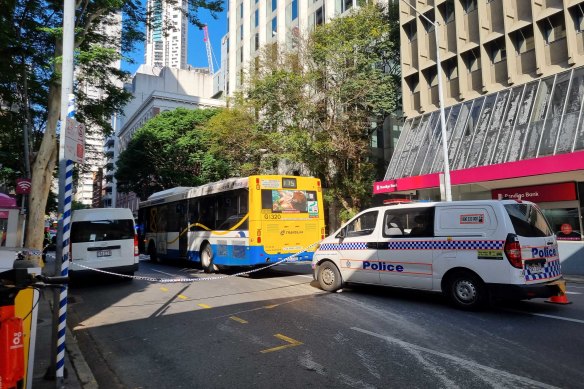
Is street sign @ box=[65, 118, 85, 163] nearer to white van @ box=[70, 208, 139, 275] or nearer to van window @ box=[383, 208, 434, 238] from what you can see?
van window @ box=[383, 208, 434, 238]

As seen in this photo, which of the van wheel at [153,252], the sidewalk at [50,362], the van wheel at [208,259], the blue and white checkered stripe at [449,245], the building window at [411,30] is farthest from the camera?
the building window at [411,30]

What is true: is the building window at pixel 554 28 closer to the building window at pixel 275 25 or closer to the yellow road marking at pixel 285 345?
the yellow road marking at pixel 285 345

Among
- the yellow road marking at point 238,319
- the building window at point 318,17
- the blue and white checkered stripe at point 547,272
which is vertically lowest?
the yellow road marking at point 238,319

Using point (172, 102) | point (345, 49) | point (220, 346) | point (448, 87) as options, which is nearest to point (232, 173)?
point (345, 49)

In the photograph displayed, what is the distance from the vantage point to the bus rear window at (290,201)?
12695 mm

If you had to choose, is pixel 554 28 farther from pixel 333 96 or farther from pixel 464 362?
pixel 464 362

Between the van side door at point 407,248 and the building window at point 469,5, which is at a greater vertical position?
the building window at point 469,5

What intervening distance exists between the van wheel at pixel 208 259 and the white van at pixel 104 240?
7.86 feet

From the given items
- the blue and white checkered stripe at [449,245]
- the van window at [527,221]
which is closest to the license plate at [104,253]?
the blue and white checkered stripe at [449,245]

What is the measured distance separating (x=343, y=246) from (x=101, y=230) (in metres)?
7.55

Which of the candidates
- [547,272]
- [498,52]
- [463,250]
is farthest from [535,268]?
[498,52]

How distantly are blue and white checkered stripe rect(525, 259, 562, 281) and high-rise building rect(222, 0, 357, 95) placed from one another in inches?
1145

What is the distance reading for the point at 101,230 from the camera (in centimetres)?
1268

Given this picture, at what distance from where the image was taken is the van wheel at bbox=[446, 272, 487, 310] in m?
7.36
